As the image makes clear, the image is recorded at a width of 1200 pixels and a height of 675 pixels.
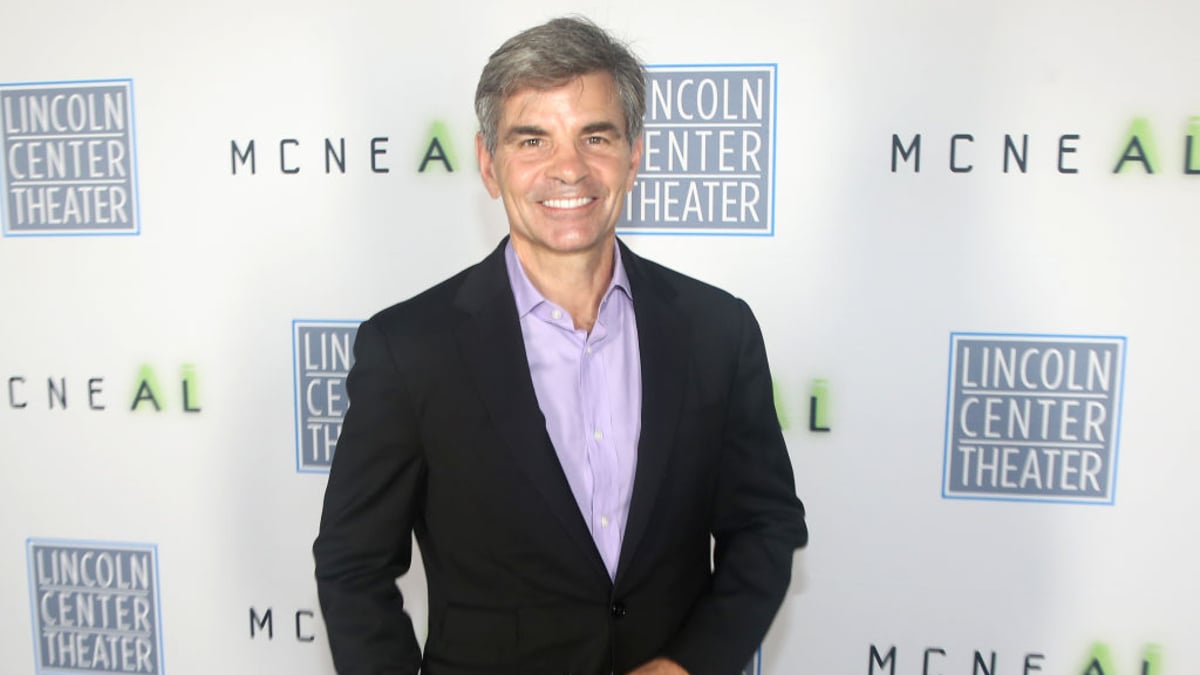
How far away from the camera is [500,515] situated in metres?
0.97

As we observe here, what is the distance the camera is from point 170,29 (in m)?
1.69

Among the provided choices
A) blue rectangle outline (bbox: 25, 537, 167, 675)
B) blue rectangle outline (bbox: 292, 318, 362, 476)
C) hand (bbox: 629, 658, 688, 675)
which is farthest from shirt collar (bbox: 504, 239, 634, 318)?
blue rectangle outline (bbox: 25, 537, 167, 675)

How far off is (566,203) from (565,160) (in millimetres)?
54

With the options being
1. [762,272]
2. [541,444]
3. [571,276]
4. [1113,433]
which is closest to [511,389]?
[541,444]

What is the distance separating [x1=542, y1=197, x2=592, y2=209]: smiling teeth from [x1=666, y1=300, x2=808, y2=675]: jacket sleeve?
30 cm

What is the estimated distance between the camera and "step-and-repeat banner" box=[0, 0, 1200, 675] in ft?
4.92

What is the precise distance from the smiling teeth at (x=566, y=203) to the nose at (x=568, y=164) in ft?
0.08

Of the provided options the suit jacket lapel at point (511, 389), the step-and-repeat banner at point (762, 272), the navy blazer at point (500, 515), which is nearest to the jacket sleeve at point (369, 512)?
the navy blazer at point (500, 515)

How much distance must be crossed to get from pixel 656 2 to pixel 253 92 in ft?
2.92

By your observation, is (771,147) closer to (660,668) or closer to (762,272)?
(762,272)

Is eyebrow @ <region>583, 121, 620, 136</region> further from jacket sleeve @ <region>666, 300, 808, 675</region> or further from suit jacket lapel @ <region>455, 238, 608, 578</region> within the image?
jacket sleeve @ <region>666, 300, 808, 675</region>

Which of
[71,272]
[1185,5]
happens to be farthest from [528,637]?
[1185,5]

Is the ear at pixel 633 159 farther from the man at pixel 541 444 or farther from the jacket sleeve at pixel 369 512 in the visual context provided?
the jacket sleeve at pixel 369 512

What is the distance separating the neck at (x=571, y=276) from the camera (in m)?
1.04
